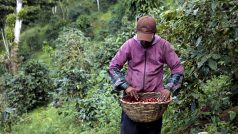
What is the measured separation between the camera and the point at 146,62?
382 centimetres

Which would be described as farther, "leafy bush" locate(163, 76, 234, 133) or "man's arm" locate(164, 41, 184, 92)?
"leafy bush" locate(163, 76, 234, 133)

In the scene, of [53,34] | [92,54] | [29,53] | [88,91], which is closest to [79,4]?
[53,34]

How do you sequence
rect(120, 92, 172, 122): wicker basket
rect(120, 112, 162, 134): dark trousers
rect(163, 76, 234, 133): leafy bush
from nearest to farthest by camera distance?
rect(120, 92, 172, 122): wicker basket < rect(120, 112, 162, 134): dark trousers < rect(163, 76, 234, 133): leafy bush

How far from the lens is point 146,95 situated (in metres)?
3.83

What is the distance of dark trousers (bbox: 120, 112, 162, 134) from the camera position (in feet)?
12.9

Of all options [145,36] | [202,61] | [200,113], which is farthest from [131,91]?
[200,113]

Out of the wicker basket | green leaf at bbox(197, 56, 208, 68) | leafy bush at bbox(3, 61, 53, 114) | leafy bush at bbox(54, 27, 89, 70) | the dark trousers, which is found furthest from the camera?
leafy bush at bbox(54, 27, 89, 70)

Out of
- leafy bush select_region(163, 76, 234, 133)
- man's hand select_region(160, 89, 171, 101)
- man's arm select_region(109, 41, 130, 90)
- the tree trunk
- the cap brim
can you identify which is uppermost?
the cap brim

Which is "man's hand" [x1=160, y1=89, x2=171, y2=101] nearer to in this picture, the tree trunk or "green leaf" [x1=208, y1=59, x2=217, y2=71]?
"green leaf" [x1=208, y1=59, x2=217, y2=71]

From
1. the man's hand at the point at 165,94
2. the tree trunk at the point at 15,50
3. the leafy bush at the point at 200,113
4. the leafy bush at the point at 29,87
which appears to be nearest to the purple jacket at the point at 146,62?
the man's hand at the point at 165,94

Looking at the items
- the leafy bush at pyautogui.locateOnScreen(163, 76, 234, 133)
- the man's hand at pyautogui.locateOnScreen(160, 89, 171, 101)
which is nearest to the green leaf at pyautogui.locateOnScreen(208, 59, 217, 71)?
the man's hand at pyautogui.locateOnScreen(160, 89, 171, 101)

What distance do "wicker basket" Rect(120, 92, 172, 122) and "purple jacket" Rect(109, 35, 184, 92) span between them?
0.22 m

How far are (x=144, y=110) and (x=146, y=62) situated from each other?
17.9 inches

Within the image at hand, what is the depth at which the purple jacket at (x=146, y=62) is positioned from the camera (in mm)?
3805
